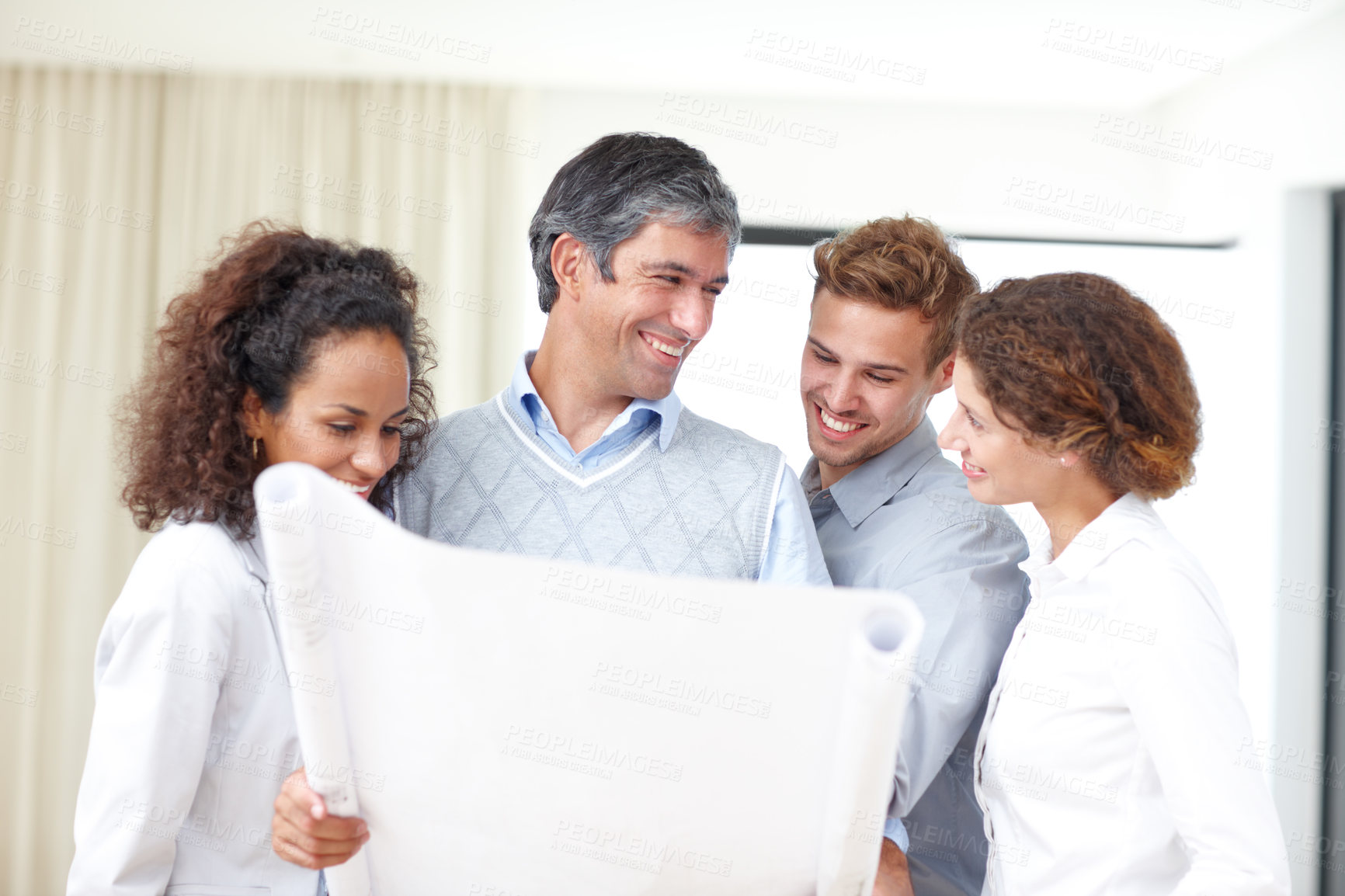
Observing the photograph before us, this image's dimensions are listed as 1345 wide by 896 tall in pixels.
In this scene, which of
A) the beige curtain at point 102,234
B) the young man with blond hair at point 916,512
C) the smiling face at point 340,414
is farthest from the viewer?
the beige curtain at point 102,234

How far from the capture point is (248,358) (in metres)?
1.12

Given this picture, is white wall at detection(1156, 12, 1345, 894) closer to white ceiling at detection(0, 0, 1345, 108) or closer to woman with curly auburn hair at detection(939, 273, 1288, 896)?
white ceiling at detection(0, 0, 1345, 108)

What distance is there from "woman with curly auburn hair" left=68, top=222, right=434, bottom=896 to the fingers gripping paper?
38cm

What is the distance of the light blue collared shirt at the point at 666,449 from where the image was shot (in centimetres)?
129

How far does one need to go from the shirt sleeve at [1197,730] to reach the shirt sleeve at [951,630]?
0.26 meters

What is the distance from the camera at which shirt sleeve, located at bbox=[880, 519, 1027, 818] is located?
126 centimetres

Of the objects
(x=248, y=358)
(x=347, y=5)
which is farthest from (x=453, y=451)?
(x=347, y=5)

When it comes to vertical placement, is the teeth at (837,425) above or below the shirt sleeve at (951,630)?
above

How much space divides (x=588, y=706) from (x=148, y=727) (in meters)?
0.58

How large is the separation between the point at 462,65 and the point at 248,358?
3041 mm

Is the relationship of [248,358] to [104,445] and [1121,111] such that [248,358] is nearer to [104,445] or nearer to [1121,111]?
[104,445]

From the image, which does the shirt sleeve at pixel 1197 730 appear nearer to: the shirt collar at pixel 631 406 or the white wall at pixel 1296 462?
the shirt collar at pixel 631 406

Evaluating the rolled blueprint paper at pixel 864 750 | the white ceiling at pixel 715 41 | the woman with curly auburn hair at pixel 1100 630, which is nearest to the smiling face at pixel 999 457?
the woman with curly auburn hair at pixel 1100 630

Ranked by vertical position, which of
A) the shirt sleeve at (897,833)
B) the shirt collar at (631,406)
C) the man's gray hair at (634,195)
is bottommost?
the shirt sleeve at (897,833)
